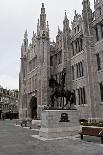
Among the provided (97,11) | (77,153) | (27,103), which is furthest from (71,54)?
(77,153)

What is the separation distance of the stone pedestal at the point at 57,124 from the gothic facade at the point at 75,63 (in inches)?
371

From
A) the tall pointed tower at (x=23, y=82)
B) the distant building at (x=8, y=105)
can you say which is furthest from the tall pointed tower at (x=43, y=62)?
the distant building at (x=8, y=105)

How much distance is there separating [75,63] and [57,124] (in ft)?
62.9

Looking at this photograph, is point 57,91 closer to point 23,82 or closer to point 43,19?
point 43,19

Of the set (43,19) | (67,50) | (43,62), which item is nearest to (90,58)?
(67,50)

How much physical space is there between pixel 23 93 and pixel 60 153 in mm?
44041

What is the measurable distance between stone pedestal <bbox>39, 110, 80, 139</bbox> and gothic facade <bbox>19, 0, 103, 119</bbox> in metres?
9.42

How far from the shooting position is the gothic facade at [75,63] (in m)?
28.3

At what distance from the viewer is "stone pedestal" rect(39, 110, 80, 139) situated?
16922mm

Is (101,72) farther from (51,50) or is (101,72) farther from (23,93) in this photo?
(23,93)

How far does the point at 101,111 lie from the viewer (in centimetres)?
2698

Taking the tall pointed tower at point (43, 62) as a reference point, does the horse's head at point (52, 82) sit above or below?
below

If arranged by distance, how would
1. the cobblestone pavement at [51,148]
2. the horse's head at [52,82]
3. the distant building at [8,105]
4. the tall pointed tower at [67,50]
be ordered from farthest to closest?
the distant building at [8,105]
the tall pointed tower at [67,50]
the horse's head at [52,82]
the cobblestone pavement at [51,148]

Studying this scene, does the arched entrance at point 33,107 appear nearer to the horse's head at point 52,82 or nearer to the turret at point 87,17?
the turret at point 87,17
